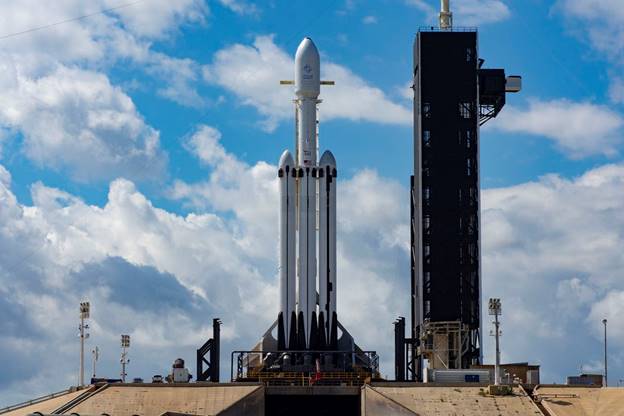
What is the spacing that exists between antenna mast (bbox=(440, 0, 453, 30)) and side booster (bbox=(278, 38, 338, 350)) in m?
15.9

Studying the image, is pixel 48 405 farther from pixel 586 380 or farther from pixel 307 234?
pixel 586 380

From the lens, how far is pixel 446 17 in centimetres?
12219

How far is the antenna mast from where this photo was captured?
398 ft

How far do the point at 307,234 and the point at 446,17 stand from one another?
27.8m

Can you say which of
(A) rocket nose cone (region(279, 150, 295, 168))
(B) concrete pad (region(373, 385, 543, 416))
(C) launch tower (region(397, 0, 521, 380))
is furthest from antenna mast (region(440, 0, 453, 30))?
(B) concrete pad (region(373, 385, 543, 416))

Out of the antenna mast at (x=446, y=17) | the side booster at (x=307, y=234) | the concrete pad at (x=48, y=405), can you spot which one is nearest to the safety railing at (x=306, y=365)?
the side booster at (x=307, y=234)

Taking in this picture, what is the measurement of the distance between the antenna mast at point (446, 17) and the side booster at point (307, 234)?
15.9 m

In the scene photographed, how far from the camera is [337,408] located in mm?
99688

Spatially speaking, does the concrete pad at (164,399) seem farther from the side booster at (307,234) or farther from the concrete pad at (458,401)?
the side booster at (307,234)

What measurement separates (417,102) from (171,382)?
37601mm

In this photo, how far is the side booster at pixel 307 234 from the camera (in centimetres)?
10844

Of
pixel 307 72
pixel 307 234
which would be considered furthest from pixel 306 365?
pixel 307 72

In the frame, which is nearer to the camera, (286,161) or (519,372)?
(519,372)

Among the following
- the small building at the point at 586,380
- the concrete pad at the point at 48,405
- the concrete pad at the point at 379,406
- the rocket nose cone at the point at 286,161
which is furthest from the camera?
the rocket nose cone at the point at 286,161
